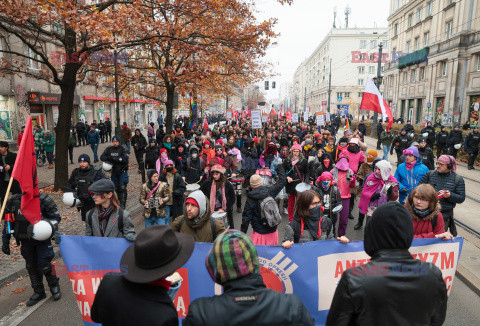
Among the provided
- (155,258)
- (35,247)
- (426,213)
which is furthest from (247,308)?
(35,247)

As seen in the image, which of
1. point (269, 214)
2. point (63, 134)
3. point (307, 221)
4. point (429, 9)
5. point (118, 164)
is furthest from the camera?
point (429, 9)

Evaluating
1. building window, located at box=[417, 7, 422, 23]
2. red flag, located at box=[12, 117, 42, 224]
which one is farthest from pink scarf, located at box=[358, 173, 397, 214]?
building window, located at box=[417, 7, 422, 23]

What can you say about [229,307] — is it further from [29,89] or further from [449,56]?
[449,56]

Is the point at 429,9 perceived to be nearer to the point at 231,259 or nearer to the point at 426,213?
the point at 426,213

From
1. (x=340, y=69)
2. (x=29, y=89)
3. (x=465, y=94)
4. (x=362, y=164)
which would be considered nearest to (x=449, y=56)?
(x=465, y=94)

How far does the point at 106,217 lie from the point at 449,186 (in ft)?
16.5

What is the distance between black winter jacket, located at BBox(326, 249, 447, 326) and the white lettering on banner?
1.68m

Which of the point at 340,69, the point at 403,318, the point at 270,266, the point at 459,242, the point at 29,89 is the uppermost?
the point at 340,69

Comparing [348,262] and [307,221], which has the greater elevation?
[307,221]

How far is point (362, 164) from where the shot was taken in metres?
7.71

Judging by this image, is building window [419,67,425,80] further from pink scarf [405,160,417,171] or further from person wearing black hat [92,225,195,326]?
person wearing black hat [92,225,195,326]

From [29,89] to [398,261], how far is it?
2338cm

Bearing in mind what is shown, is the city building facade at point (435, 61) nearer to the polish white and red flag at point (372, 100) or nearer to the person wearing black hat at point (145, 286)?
the polish white and red flag at point (372, 100)

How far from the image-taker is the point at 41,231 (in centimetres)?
379
